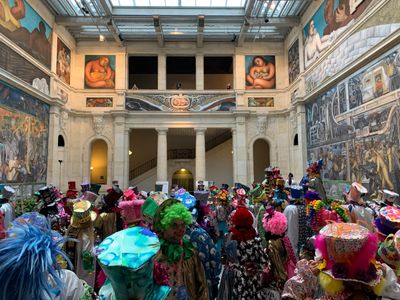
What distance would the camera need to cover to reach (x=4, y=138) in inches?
A: 447

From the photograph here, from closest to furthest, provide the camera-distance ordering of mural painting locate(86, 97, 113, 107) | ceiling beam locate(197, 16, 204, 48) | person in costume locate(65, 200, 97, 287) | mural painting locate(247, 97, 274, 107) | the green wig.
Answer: the green wig, person in costume locate(65, 200, 97, 287), ceiling beam locate(197, 16, 204, 48), mural painting locate(86, 97, 113, 107), mural painting locate(247, 97, 274, 107)

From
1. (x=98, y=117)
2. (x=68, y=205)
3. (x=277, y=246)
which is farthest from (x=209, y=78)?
(x=277, y=246)

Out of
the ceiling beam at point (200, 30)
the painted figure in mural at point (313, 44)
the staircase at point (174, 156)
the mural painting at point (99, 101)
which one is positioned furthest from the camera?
the staircase at point (174, 156)

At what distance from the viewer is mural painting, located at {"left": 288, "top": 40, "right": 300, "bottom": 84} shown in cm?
1705

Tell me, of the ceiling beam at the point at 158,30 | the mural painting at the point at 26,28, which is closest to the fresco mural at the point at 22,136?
the mural painting at the point at 26,28

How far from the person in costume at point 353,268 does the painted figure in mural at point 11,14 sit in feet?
45.8

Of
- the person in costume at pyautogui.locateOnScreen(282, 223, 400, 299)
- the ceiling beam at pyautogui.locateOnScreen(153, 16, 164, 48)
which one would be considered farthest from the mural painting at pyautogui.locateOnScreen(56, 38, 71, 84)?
the person in costume at pyautogui.locateOnScreen(282, 223, 400, 299)

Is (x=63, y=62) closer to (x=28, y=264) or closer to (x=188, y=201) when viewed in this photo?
(x=188, y=201)

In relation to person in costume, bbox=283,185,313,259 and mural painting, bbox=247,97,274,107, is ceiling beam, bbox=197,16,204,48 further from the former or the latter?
person in costume, bbox=283,185,313,259

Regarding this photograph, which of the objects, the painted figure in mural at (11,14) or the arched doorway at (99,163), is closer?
the painted figure in mural at (11,14)

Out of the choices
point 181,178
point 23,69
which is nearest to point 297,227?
point 23,69

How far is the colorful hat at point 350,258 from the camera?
5.36ft

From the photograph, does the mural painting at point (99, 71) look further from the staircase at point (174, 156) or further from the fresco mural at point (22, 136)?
the staircase at point (174, 156)

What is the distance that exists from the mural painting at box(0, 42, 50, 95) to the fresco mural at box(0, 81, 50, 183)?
730 mm
